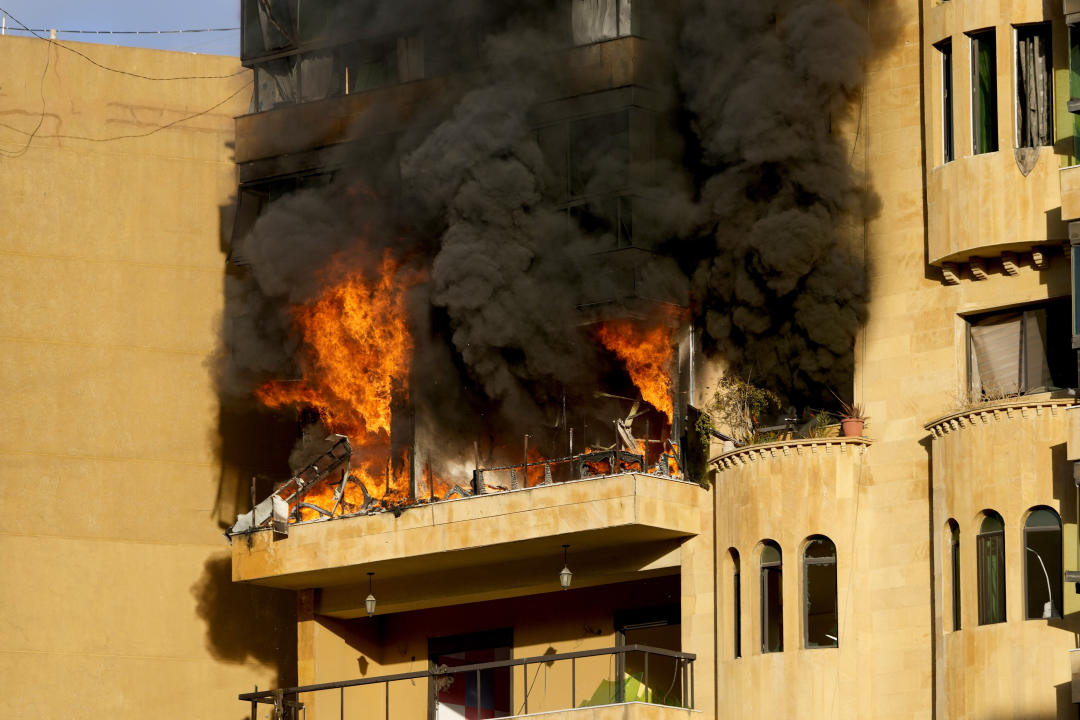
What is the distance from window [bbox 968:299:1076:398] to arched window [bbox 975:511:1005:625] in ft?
8.31

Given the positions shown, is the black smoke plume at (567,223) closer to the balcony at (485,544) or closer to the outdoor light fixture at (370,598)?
the balcony at (485,544)

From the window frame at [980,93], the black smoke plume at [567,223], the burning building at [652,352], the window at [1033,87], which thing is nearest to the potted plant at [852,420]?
the burning building at [652,352]

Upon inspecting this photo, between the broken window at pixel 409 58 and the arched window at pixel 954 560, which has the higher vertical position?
the broken window at pixel 409 58

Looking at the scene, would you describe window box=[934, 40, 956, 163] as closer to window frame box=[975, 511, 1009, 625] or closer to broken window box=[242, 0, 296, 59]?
window frame box=[975, 511, 1009, 625]

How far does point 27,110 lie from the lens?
52406 mm

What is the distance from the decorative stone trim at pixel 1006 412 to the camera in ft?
123

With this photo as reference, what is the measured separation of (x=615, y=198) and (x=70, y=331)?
14.6m

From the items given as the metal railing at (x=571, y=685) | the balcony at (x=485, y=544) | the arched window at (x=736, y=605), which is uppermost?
the balcony at (x=485, y=544)

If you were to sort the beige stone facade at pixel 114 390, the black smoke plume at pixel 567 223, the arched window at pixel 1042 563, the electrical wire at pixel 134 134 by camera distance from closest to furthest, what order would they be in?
the arched window at pixel 1042 563
the black smoke plume at pixel 567 223
the beige stone facade at pixel 114 390
the electrical wire at pixel 134 134

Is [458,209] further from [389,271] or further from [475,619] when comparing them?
[475,619]

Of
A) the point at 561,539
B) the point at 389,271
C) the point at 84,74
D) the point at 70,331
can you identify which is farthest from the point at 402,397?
the point at 84,74

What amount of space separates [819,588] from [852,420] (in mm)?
3013

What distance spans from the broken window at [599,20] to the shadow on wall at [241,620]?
49.5 ft

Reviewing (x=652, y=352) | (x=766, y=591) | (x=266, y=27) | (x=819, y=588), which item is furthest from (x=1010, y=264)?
(x=266, y=27)
